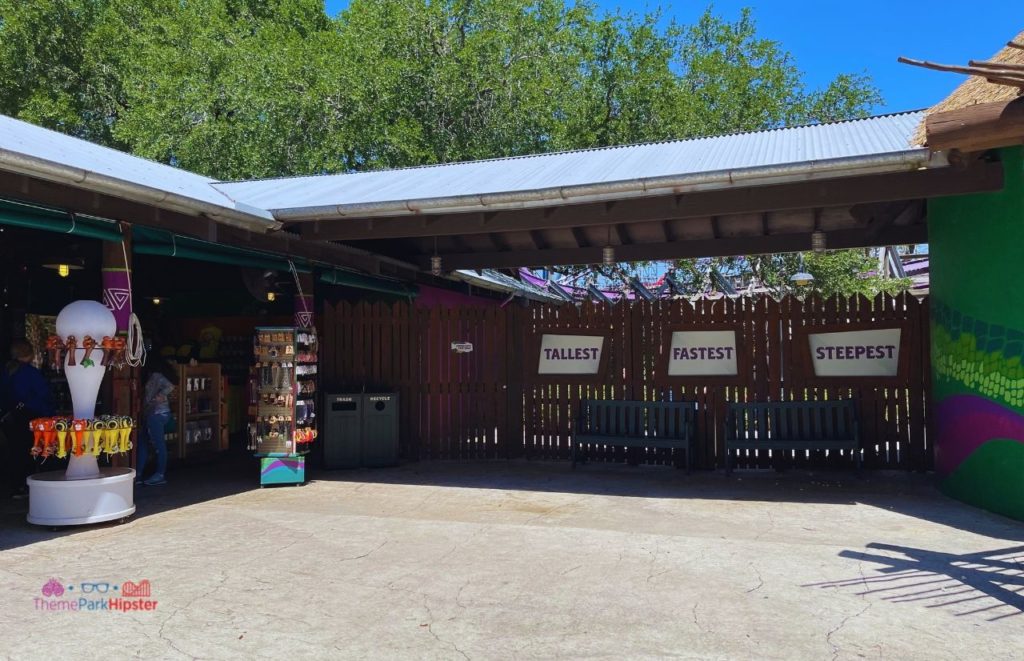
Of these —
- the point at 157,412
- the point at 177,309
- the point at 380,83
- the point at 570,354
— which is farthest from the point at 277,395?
the point at 380,83

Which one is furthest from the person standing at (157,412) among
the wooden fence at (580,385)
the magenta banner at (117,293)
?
the wooden fence at (580,385)

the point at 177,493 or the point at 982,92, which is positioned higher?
the point at 982,92

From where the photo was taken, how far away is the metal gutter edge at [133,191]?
17.5ft

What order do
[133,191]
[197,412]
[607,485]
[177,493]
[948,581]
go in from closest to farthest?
[948,581], [133,191], [177,493], [607,485], [197,412]

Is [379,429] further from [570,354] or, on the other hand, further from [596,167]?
[596,167]

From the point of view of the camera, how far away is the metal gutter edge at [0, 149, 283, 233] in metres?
5.32

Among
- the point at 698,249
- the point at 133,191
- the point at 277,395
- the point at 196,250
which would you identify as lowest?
the point at 277,395

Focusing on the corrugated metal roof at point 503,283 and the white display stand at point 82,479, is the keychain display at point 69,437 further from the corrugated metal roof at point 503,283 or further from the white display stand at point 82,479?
the corrugated metal roof at point 503,283

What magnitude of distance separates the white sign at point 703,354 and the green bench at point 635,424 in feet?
1.70

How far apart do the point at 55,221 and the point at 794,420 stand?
26.4 feet

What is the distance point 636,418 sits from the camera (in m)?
9.36

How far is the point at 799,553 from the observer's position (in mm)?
5414

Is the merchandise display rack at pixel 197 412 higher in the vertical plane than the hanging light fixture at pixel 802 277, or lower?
lower

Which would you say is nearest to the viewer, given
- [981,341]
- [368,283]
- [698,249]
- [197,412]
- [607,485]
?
[981,341]
